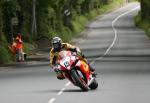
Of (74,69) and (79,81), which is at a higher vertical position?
(74,69)

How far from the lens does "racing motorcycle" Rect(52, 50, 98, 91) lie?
70.5 feet

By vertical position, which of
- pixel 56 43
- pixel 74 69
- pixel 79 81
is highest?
pixel 56 43

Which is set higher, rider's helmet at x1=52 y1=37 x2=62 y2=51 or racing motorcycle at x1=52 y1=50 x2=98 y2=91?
rider's helmet at x1=52 y1=37 x2=62 y2=51

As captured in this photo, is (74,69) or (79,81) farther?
(74,69)

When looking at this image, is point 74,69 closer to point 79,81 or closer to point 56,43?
point 79,81

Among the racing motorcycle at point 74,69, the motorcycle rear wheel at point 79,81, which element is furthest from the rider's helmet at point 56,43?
the motorcycle rear wheel at point 79,81

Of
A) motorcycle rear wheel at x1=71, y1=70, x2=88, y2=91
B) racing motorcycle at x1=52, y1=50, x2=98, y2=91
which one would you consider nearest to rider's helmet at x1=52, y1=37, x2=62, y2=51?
racing motorcycle at x1=52, y1=50, x2=98, y2=91

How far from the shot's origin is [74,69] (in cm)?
2172

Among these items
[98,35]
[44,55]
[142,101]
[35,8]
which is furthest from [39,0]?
[142,101]

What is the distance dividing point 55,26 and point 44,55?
21450 mm

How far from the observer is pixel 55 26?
74.4m

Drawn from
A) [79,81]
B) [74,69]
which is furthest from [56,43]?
[79,81]

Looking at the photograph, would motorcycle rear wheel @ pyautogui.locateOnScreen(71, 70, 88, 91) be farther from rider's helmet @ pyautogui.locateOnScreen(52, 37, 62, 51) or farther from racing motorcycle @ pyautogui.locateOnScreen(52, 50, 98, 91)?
rider's helmet @ pyautogui.locateOnScreen(52, 37, 62, 51)

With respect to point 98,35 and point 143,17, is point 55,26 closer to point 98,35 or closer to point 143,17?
point 98,35
